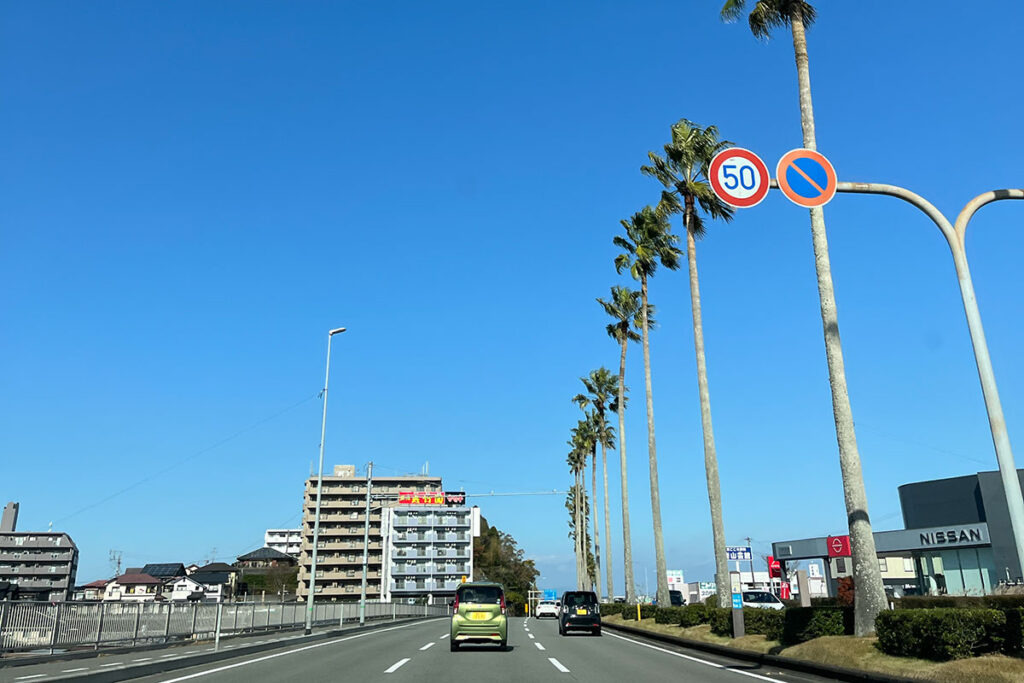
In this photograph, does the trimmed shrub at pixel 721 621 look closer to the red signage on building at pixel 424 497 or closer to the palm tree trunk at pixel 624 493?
the palm tree trunk at pixel 624 493

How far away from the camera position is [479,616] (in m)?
20.4

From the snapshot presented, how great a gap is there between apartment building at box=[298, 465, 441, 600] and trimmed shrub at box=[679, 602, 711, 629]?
8469 cm

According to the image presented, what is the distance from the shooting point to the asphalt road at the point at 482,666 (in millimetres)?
13180

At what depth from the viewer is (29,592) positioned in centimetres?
9769

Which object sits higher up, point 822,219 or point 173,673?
point 822,219

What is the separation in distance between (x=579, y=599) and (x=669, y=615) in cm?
373

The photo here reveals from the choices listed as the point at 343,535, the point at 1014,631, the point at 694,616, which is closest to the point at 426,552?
the point at 343,535

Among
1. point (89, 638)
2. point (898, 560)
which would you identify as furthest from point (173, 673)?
point (898, 560)

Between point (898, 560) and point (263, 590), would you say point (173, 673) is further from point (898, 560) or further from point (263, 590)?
point (263, 590)

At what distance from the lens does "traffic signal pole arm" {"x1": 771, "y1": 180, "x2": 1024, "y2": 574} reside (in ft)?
28.2

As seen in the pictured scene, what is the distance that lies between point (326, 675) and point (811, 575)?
8860 centimetres

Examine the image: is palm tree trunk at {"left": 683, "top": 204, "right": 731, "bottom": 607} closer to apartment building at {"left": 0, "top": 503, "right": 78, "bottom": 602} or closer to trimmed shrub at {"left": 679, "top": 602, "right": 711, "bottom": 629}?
trimmed shrub at {"left": 679, "top": 602, "right": 711, "bottom": 629}

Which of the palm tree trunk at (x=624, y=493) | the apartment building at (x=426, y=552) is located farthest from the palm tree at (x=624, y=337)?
the apartment building at (x=426, y=552)

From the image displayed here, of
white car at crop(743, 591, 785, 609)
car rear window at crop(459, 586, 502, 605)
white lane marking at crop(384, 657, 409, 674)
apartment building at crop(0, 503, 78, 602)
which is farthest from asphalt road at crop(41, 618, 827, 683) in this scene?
apartment building at crop(0, 503, 78, 602)
